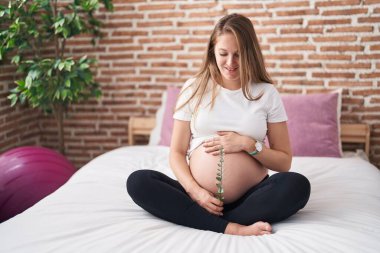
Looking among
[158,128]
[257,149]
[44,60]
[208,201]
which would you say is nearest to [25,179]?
[44,60]

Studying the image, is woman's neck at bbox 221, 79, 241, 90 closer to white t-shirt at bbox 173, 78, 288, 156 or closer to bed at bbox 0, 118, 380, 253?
white t-shirt at bbox 173, 78, 288, 156

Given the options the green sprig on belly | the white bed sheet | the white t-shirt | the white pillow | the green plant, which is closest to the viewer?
the white bed sheet

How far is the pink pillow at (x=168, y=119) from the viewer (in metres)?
2.98

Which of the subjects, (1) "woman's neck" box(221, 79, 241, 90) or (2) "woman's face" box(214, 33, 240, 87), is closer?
(2) "woman's face" box(214, 33, 240, 87)

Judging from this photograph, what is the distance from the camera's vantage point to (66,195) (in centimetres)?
202

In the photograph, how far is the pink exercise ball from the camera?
2438 mm

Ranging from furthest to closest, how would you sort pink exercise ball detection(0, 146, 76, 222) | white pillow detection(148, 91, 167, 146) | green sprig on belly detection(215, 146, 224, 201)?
white pillow detection(148, 91, 167, 146) → pink exercise ball detection(0, 146, 76, 222) → green sprig on belly detection(215, 146, 224, 201)

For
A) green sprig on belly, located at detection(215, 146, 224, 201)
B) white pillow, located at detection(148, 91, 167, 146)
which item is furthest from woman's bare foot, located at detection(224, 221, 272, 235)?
white pillow, located at detection(148, 91, 167, 146)

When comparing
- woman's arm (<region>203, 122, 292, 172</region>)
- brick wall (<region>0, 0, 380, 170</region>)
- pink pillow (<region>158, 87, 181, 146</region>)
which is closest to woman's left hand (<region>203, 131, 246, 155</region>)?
woman's arm (<region>203, 122, 292, 172</region>)

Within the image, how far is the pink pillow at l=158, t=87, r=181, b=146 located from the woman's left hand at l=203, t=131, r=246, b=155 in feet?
3.84

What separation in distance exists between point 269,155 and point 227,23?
1.89 feet

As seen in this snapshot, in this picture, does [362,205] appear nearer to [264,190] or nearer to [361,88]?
[264,190]

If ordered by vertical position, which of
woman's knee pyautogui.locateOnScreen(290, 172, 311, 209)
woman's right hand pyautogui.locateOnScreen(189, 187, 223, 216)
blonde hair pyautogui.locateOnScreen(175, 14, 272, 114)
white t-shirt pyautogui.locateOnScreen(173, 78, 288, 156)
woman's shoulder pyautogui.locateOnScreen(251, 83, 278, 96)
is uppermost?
blonde hair pyautogui.locateOnScreen(175, 14, 272, 114)

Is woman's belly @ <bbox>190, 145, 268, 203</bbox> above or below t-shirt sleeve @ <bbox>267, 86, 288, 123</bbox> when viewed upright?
below
